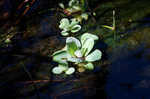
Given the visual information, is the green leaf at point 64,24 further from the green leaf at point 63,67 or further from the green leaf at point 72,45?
the green leaf at point 63,67

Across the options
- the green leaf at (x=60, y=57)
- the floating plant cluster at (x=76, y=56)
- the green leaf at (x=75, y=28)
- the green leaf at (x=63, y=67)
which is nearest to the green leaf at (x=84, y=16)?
the green leaf at (x=75, y=28)

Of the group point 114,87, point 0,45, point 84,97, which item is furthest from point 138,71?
point 0,45

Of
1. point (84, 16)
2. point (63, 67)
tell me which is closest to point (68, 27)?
point (84, 16)

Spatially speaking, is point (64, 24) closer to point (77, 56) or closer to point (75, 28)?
point (75, 28)

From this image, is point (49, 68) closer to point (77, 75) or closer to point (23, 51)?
point (77, 75)

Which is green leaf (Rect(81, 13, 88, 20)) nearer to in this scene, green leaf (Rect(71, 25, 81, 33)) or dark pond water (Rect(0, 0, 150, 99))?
dark pond water (Rect(0, 0, 150, 99))

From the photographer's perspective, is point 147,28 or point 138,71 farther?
point 147,28
